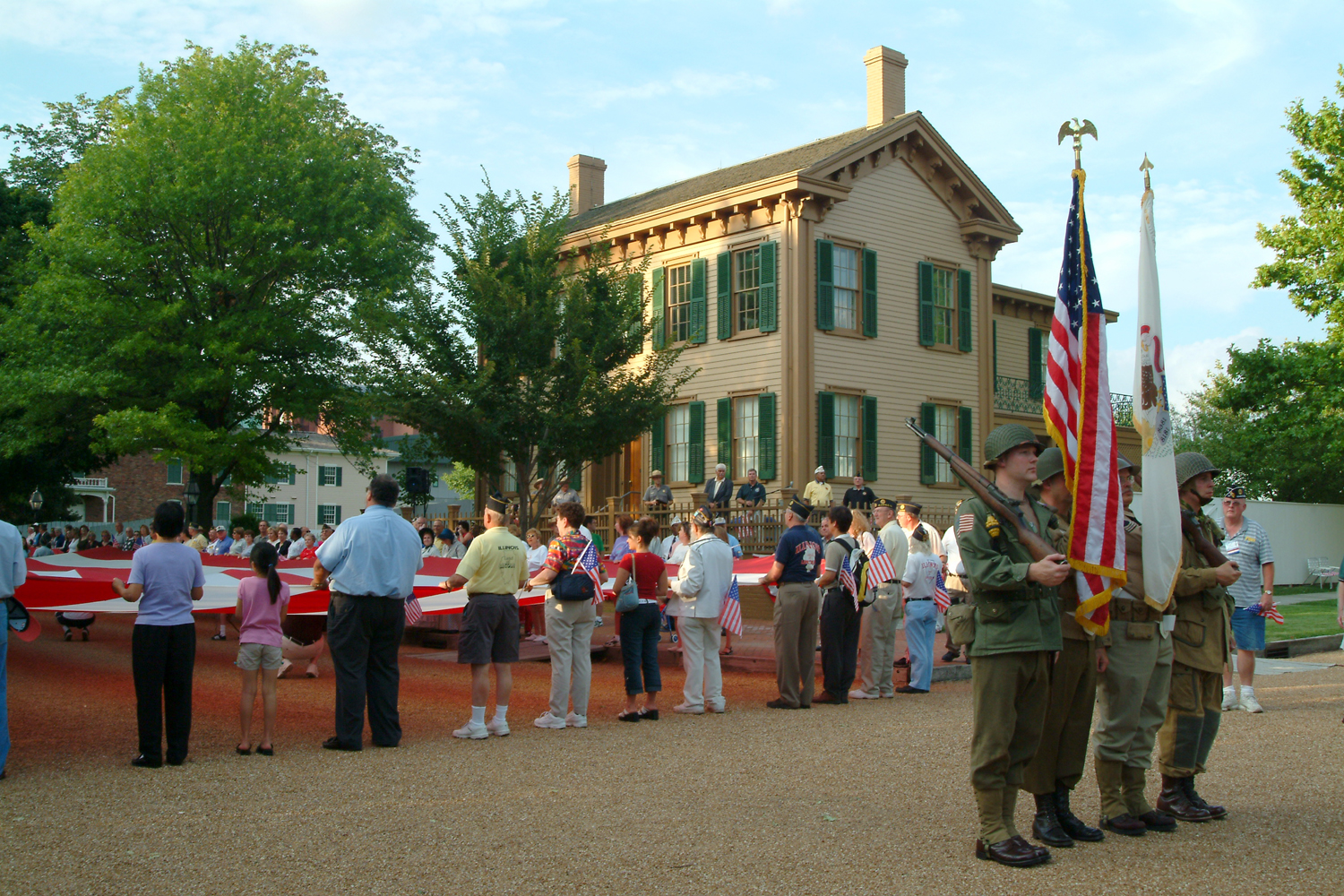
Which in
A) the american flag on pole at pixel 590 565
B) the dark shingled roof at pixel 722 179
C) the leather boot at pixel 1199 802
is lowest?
the leather boot at pixel 1199 802

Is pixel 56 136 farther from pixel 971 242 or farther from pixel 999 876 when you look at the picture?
pixel 999 876

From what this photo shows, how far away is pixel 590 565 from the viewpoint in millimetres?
9852

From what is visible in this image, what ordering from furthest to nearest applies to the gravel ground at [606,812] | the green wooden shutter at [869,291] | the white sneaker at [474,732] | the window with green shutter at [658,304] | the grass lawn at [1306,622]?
1. the window with green shutter at [658,304]
2. the green wooden shutter at [869,291]
3. the grass lawn at [1306,622]
4. the white sneaker at [474,732]
5. the gravel ground at [606,812]

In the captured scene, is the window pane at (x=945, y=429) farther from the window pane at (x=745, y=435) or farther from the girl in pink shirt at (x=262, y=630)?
the girl in pink shirt at (x=262, y=630)

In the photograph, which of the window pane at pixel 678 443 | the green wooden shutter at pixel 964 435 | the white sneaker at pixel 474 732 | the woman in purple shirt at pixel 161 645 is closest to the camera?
the woman in purple shirt at pixel 161 645

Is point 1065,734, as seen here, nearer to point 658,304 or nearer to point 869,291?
point 869,291

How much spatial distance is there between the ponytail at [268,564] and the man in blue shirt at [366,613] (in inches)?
12.1

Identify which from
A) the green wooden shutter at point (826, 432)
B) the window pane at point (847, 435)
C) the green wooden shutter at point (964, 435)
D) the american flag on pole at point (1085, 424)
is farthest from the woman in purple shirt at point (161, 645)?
the green wooden shutter at point (964, 435)

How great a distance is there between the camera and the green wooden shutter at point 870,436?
24.6 meters

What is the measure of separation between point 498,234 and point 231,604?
45.2 feet

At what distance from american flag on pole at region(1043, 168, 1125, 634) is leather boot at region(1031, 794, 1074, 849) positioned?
94 cm

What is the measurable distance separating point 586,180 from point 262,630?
26.2 meters

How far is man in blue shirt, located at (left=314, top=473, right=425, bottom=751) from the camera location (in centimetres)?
871

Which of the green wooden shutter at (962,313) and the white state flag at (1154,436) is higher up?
the green wooden shutter at (962,313)
